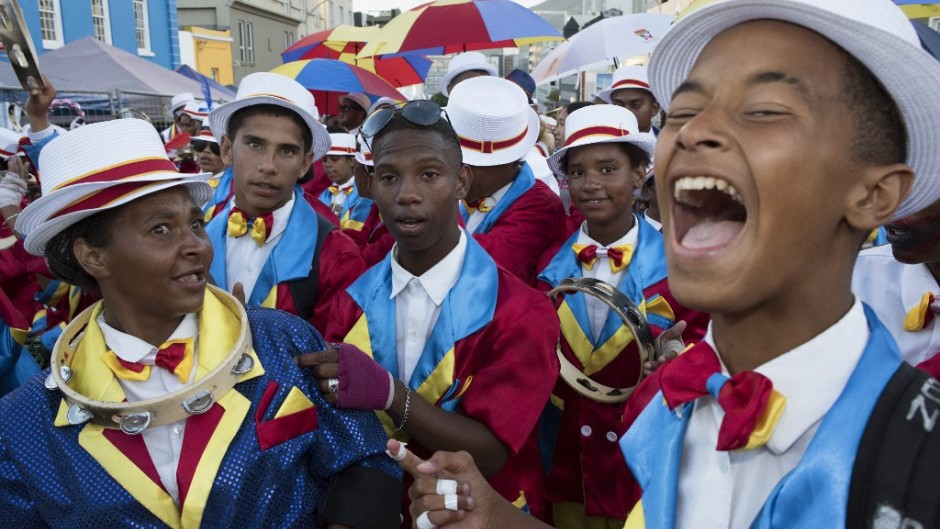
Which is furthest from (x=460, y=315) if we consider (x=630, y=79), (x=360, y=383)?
(x=630, y=79)

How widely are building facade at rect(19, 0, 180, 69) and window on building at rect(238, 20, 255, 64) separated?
1287cm

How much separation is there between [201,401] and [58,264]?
81 centimetres

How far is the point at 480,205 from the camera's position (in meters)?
4.37

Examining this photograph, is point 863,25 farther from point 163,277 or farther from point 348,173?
point 348,173

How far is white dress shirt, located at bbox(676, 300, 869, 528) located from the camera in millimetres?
1343

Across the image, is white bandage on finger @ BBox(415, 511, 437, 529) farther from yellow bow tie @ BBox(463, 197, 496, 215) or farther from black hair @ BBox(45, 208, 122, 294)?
yellow bow tie @ BBox(463, 197, 496, 215)

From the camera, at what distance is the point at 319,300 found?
333 centimetres

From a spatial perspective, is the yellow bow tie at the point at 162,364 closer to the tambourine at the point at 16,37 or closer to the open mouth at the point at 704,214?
the open mouth at the point at 704,214

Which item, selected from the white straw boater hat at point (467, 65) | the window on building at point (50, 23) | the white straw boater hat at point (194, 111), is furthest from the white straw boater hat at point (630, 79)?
the window on building at point (50, 23)

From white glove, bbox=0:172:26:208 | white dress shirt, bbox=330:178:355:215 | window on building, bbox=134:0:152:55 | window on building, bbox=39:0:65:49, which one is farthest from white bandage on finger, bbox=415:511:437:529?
window on building, bbox=134:0:152:55

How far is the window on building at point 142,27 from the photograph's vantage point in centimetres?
2628

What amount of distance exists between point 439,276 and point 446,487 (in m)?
1.08

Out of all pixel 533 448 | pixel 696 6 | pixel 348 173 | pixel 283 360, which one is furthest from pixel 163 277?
pixel 348 173

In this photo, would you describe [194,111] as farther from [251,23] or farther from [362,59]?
[251,23]
